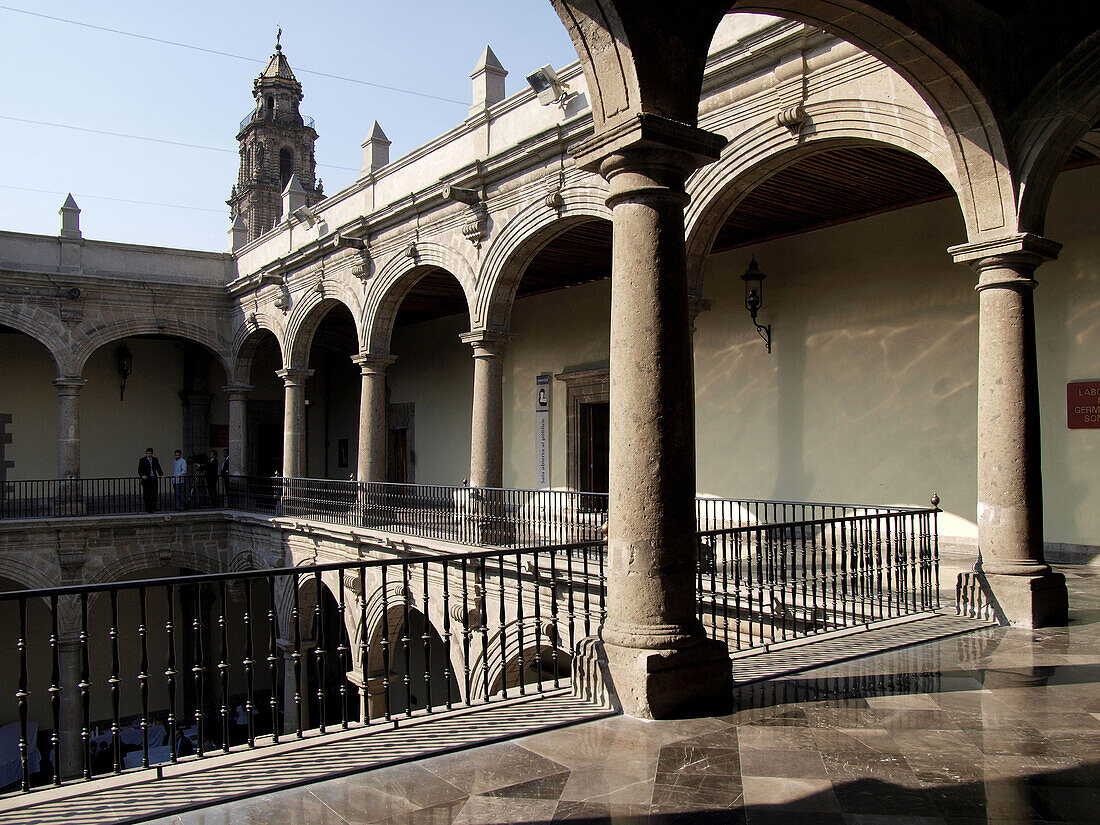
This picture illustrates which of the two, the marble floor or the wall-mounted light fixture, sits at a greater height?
the wall-mounted light fixture

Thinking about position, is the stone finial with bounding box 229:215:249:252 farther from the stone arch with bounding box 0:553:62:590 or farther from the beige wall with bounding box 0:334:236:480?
the stone arch with bounding box 0:553:62:590

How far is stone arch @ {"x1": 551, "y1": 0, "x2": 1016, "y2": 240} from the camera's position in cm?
373

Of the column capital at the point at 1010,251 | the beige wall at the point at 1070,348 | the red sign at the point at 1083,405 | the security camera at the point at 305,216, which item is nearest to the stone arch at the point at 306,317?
the security camera at the point at 305,216

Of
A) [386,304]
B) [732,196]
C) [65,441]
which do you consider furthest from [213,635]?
[732,196]

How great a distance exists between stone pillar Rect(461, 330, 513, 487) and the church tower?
2736 centimetres

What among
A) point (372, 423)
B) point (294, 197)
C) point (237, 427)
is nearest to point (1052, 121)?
point (372, 423)

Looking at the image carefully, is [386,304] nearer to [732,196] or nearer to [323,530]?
[323,530]

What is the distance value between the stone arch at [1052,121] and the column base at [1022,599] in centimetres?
225

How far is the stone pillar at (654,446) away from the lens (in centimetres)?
366

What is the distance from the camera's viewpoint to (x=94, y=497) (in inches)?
694

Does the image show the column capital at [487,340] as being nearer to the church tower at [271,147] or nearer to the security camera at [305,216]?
the security camera at [305,216]

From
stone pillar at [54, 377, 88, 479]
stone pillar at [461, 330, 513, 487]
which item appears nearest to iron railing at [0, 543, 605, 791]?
stone pillar at [461, 330, 513, 487]

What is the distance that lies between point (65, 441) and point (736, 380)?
12606 millimetres

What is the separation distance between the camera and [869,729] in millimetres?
3477
